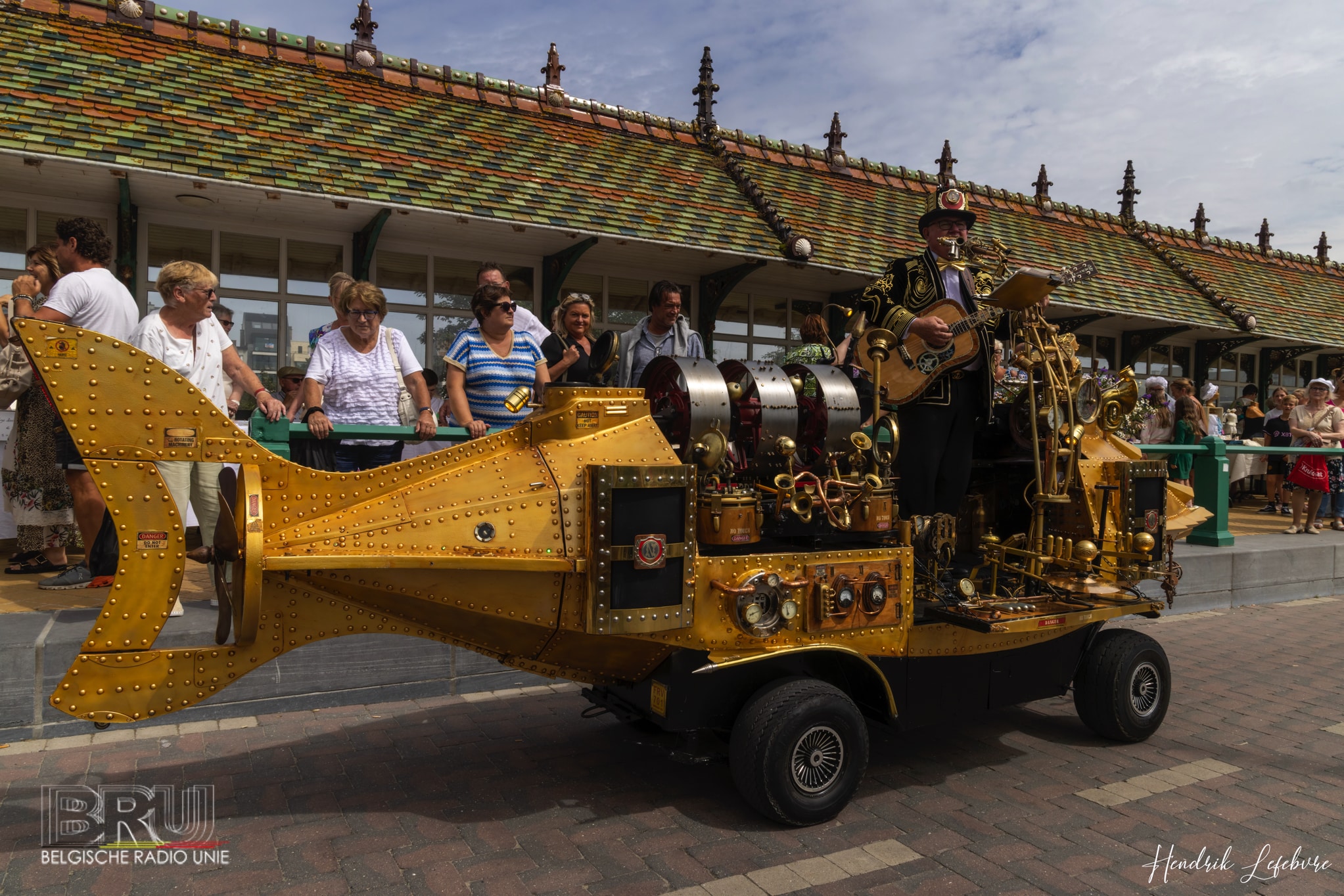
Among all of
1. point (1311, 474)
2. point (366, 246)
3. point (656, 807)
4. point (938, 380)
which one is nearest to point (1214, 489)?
point (1311, 474)

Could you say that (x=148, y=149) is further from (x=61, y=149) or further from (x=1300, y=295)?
(x=1300, y=295)

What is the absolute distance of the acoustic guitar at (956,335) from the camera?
152 inches

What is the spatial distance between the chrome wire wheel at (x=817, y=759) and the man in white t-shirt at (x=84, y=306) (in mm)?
3979

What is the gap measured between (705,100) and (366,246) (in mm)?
5341

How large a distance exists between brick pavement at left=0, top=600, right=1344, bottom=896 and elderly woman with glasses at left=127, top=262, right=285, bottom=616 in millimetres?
1082

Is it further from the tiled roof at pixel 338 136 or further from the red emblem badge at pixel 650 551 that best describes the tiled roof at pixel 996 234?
the red emblem badge at pixel 650 551

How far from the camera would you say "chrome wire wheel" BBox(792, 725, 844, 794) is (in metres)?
3.28

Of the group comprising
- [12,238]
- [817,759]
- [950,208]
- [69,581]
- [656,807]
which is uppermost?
[12,238]

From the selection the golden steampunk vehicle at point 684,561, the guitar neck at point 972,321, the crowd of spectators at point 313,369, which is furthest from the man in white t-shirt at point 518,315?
the guitar neck at point 972,321

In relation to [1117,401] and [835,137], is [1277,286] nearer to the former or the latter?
[835,137]

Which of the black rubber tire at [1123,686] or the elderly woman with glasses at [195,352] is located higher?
the elderly woman with glasses at [195,352]

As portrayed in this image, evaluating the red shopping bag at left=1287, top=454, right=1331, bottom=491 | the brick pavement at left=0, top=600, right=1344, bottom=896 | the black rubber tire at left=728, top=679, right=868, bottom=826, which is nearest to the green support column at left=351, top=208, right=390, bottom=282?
the brick pavement at left=0, top=600, right=1344, bottom=896

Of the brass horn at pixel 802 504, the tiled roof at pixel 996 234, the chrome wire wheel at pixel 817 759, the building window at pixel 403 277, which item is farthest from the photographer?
the tiled roof at pixel 996 234

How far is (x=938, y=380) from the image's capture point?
4.06 meters
